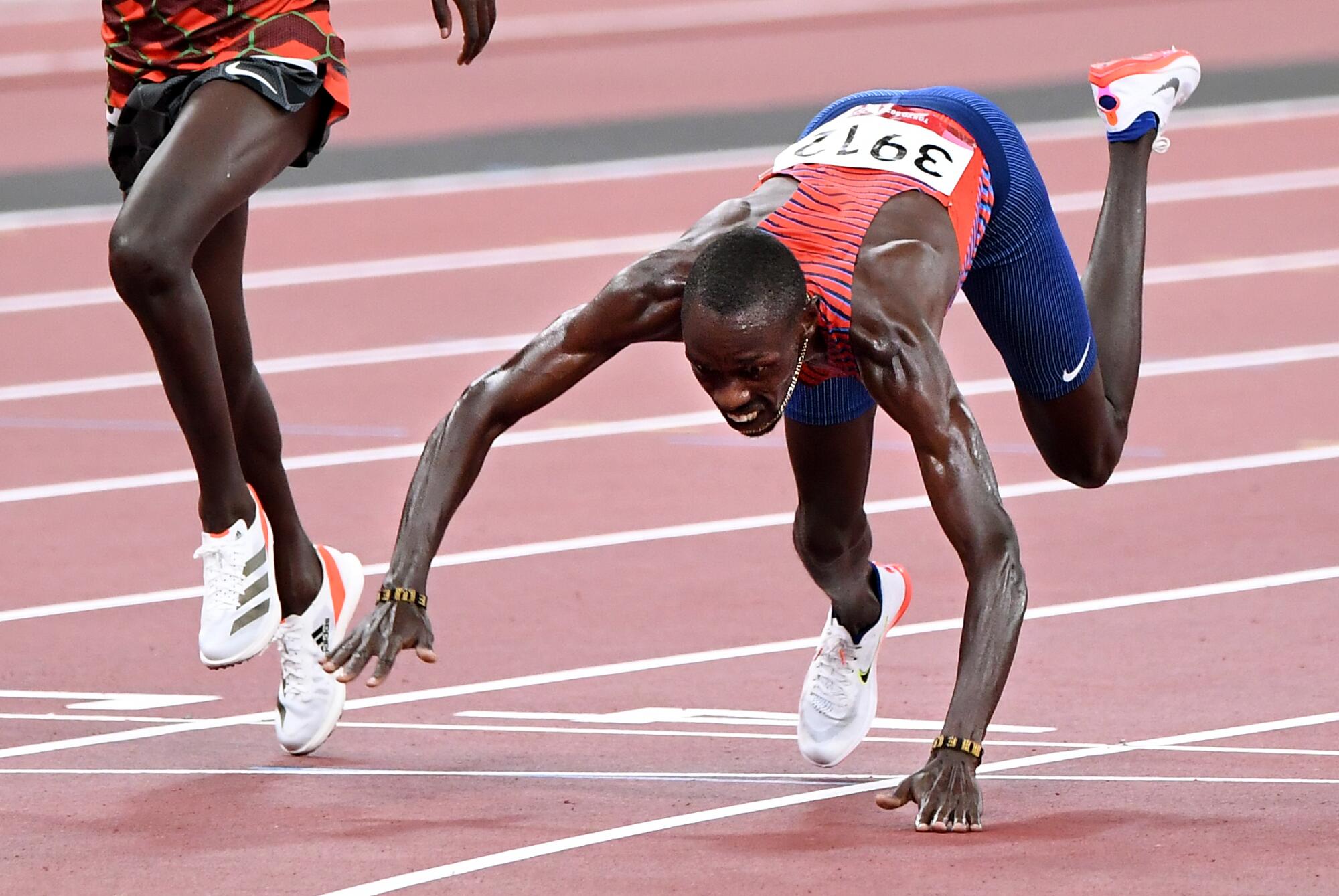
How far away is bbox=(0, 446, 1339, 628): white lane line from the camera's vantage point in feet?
22.0

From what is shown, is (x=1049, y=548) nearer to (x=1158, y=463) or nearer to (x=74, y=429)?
(x=1158, y=463)

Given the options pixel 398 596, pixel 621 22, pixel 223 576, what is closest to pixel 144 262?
pixel 223 576

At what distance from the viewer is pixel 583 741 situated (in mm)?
5379

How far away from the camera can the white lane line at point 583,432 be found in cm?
805

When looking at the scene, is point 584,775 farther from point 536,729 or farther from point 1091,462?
point 1091,462

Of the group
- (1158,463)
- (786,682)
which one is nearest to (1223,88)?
(1158,463)

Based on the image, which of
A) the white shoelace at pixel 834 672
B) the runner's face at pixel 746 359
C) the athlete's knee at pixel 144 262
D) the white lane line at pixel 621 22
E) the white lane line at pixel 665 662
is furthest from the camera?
the white lane line at pixel 621 22

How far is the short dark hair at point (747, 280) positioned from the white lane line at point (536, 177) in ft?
30.3

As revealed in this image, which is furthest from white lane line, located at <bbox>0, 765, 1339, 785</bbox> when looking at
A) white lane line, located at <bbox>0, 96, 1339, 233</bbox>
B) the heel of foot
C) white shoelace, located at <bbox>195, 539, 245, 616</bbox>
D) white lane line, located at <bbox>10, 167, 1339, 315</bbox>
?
white lane line, located at <bbox>0, 96, 1339, 233</bbox>

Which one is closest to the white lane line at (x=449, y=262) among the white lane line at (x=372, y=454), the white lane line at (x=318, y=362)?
the white lane line at (x=318, y=362)

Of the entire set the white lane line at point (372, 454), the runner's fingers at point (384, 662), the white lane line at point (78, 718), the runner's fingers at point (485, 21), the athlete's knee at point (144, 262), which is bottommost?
the white lane line at point (372, 454)

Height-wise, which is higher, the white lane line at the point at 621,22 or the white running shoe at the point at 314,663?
the white running shoe at the point at 314,663

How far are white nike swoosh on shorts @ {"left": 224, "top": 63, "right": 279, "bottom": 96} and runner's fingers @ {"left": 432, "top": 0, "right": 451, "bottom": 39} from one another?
0.41 metres

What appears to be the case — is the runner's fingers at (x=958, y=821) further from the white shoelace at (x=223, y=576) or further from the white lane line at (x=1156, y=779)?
the white shoelace at (x=223, y=576)
